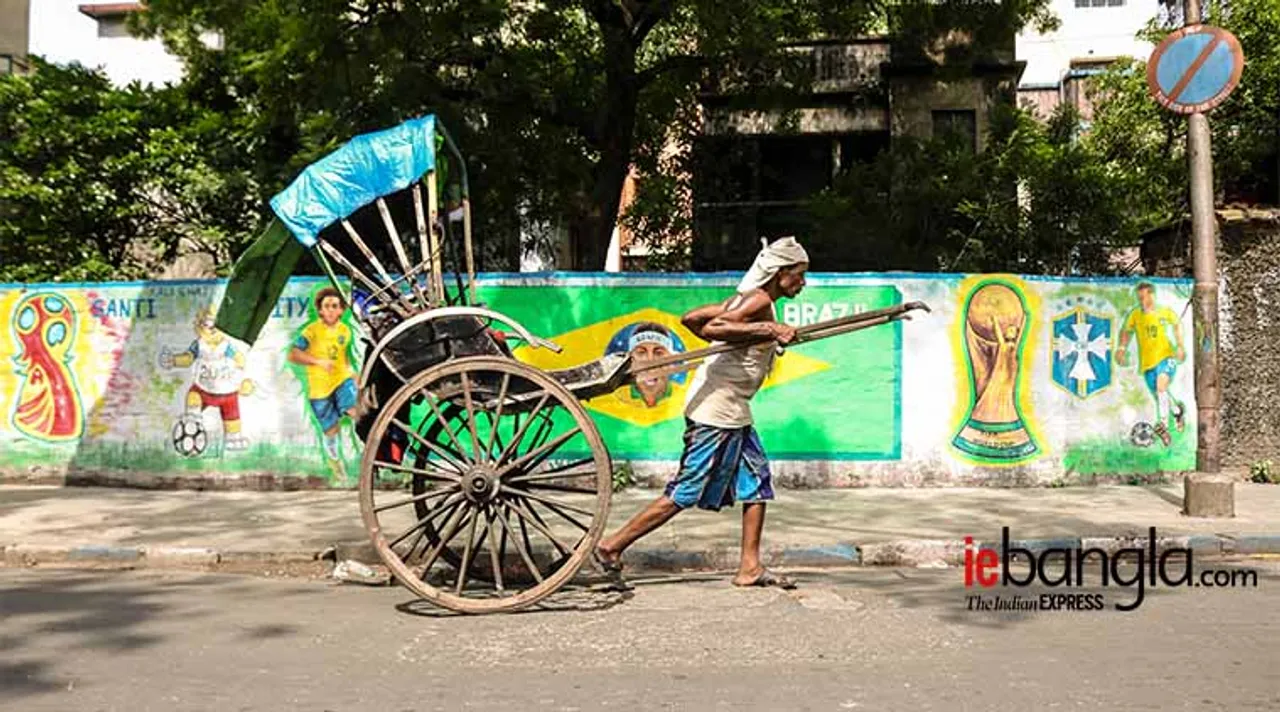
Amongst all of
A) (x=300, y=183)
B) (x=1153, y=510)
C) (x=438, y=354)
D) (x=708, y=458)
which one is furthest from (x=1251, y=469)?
(x=300, y=183)

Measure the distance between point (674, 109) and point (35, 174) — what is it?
9.27 meters

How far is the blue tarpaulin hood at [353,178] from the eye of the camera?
5988 millimetres

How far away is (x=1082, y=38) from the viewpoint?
37.8 m

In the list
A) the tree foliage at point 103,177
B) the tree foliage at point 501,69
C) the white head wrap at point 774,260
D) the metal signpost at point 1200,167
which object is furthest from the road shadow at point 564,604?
the tree foliage at point 103,177

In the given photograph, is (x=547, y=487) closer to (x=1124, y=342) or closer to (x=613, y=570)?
(x=613, y=570)

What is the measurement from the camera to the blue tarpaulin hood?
599cm

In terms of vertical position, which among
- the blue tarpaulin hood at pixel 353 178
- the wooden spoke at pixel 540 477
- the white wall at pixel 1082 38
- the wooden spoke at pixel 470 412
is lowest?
the wooden spoke at pixel 540 477

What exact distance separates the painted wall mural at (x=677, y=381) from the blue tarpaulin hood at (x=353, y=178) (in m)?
4.41

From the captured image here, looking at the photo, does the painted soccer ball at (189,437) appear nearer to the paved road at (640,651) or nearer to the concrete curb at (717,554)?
the concrete curb at (717,554)

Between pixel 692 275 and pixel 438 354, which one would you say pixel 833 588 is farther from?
pixel 692 275

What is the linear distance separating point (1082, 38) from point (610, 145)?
29.7 metres

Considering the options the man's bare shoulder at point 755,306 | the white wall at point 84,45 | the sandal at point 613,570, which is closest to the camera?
the man's bare shoulder at point 755,306

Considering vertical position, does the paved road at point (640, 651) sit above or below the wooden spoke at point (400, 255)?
below

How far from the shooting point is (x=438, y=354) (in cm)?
586
